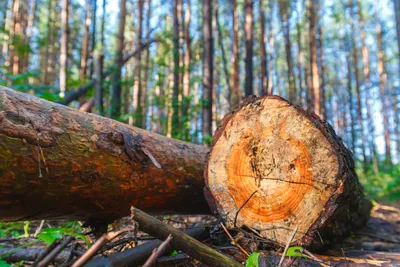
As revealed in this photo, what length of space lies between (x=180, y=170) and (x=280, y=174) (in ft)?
2.57

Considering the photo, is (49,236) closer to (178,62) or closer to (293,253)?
(293,253)

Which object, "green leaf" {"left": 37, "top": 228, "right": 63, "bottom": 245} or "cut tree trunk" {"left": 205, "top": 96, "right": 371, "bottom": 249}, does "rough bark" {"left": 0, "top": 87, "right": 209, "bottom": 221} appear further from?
"cut tree trunk" {"left": 205, "top": 96, "right": 371, "bottom": 249}

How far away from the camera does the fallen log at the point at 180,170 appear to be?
5.71 feet

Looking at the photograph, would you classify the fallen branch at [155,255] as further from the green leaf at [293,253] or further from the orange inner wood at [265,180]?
the orange inner wood at [265,180]

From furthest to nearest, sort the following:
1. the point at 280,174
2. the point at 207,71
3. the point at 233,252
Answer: the point at 207,71 → the point at 280,174 → the point at 233,252

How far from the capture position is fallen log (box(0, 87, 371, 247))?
174 centimetres

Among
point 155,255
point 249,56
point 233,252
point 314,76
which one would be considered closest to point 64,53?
point 249,56

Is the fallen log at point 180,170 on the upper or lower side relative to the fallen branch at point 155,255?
upper

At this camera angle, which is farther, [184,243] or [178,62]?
[178,62]

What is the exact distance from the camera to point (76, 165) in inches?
73.8

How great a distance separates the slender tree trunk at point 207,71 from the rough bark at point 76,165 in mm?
5229

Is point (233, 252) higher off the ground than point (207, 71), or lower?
lower

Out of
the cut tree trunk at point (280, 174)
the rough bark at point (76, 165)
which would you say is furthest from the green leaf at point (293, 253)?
the rough bark at point (76, 165)

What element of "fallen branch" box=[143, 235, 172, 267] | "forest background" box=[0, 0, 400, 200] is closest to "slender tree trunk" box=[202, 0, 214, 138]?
"forest background" box=[0, 0, 400, 200]
